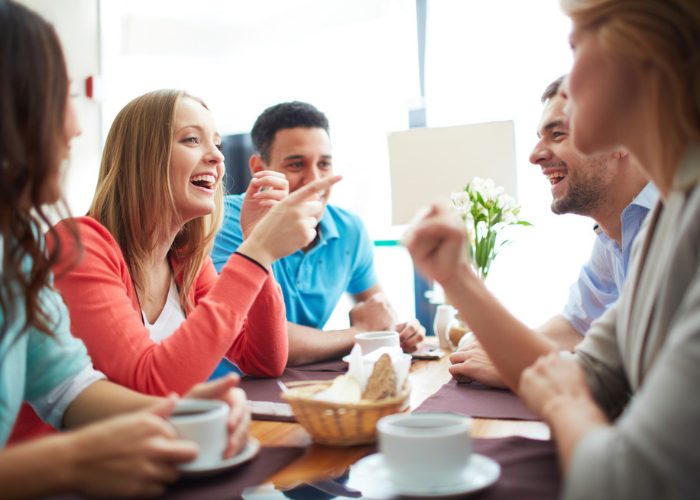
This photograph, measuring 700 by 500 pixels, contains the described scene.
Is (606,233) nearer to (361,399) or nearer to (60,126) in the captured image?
(361,399)

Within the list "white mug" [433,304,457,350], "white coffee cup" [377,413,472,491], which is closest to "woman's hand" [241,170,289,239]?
"white mug" [433,304,457,350]

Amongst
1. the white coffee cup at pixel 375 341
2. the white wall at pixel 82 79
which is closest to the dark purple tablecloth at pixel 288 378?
the white coffee cup at pixel 375 341

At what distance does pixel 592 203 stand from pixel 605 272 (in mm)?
213

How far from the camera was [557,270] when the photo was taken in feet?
9.95

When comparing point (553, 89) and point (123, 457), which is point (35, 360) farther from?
point (553, 89)

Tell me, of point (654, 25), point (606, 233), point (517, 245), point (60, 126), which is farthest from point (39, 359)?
point (517, 245)

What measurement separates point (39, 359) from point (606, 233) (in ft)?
5.28

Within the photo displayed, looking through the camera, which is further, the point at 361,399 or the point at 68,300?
the point at 68,300

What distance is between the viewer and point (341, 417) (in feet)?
3.06

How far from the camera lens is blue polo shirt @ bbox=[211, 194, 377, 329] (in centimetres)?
225

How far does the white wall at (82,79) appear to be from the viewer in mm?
3645

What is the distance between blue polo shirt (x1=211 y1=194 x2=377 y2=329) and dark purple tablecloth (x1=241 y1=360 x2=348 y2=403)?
57 centimetres

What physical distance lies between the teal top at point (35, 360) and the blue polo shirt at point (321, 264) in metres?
1.10

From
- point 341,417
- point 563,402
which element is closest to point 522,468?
point 563,402
